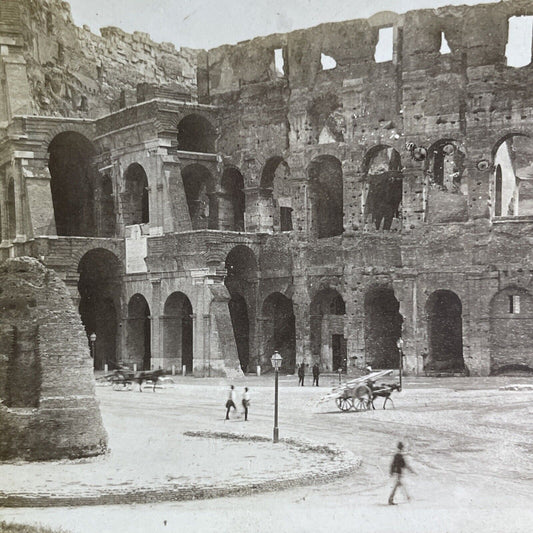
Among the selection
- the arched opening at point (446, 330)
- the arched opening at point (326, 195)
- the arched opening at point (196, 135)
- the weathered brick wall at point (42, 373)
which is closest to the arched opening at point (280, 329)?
the arched opening at point (326, 195)

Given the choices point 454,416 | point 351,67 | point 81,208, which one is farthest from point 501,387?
point 81,208

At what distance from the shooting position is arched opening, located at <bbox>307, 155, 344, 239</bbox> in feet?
131

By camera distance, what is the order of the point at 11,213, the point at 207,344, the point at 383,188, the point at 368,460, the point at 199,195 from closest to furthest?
the point at 368,460 → the point at 207,344 → the point at 383,188 → the point at 11,213 → the point at 199,195

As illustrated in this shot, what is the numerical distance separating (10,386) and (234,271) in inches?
905

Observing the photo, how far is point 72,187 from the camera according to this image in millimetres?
45719

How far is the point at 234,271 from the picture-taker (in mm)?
41031

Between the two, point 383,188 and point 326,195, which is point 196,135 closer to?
point 326,195

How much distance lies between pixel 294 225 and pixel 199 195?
21.4 feet

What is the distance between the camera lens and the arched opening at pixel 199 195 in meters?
42.7

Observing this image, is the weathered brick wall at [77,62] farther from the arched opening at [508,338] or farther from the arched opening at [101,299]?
the arched opening at [508,338]

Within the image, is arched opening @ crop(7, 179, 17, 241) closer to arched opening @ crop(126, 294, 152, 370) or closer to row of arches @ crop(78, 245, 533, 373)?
row of arches @ crop(78, 245, 533, 373)

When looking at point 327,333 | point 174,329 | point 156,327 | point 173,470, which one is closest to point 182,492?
point 173,470

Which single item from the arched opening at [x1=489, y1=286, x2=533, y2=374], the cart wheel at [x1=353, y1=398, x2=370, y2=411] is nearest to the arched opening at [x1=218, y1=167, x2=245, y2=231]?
the arched opening at [x1=489, y1=286, x2=533, y2=374]

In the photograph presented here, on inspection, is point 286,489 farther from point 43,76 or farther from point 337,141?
point 43,76
